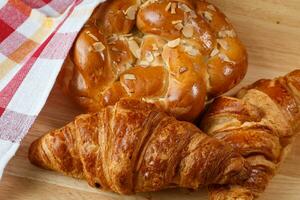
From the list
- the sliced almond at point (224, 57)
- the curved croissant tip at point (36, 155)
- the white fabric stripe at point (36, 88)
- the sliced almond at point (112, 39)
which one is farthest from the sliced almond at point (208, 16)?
the curved croissant tip at point (36, 155)

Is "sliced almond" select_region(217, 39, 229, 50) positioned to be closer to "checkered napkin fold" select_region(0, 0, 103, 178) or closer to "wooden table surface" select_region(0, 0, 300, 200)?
"wooden table surface" select_region(0, 0, 300, 200)

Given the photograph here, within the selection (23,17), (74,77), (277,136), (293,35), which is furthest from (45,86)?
(293,35)

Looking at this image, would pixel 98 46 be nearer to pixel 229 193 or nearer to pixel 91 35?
pixel 91 35

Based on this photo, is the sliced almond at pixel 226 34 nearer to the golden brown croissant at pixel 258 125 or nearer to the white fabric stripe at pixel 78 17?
the golden brown croissant at pixel 258 125

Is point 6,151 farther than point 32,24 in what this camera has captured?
No

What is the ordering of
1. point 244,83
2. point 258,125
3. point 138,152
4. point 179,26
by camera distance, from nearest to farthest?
point 138,152 → point 258,125 → point 179,26 → point 244,83

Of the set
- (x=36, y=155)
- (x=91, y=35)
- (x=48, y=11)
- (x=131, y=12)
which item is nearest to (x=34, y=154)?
(x=36, y=155)
